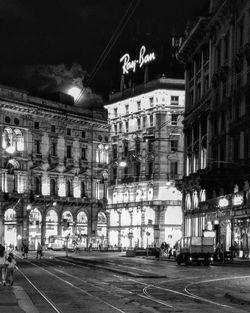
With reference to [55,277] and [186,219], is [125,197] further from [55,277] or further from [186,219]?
[55,277]

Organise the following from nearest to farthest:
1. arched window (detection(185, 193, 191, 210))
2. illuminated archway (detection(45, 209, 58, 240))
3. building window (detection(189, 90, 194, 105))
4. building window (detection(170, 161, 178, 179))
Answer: arched window (detection(185, 193, 191, 210)), building window (detection(189, 90, 194, 105)), building window (detection(170, 161, 178, 179)), illuminated archway (detection(45, 209, 58, 240))

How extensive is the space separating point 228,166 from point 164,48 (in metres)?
54.1

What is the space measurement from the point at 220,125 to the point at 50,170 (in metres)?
51.3

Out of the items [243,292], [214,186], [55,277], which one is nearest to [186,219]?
[214,186]

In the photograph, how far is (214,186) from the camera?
227 feet

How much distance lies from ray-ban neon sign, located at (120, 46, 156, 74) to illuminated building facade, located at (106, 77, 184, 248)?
11.4 ft

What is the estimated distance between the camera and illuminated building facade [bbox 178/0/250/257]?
63.6 meters

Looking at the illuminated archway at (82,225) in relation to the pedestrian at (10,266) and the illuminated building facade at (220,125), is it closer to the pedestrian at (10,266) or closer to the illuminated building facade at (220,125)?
the illuminated building facade at (220,125)

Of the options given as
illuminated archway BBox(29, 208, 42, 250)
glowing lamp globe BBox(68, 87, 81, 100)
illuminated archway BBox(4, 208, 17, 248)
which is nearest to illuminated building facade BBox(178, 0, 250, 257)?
illuminated archway BBox(29, 208, 42, 250)

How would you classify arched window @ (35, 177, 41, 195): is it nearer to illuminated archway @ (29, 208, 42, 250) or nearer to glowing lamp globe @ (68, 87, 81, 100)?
illuminated archway @ (29, 208, 42, 250)

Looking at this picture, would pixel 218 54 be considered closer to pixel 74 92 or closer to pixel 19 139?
pixel 19 139

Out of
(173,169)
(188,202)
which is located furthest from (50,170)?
(188,202)

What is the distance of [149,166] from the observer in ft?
368

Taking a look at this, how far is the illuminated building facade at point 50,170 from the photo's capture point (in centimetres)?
11119
